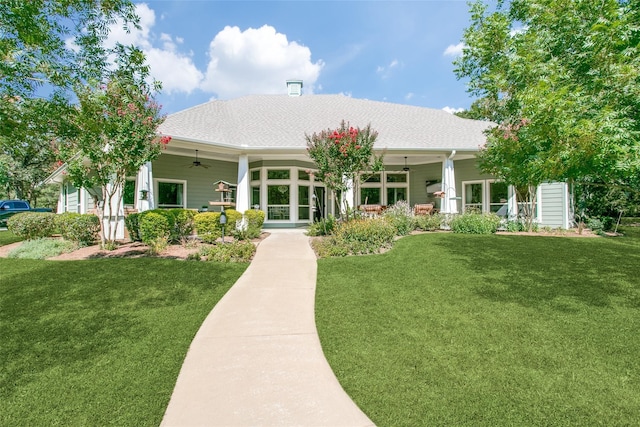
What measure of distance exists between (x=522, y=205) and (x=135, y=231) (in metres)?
15.3

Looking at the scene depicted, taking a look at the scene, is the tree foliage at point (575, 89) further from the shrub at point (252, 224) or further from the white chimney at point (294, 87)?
the white chimney at point (294, 87)

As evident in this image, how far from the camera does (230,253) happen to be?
8383 mm

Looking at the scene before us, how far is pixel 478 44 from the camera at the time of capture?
20.8 ft

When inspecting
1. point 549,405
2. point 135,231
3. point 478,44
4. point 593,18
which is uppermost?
point 478,44

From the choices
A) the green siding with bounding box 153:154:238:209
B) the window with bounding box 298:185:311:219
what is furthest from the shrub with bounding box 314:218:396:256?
the green siding with bounding box 153:154:238:209

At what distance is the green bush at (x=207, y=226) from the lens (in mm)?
10031

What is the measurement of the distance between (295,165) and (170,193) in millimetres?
5651

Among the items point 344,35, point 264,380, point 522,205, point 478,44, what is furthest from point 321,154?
point 522,205

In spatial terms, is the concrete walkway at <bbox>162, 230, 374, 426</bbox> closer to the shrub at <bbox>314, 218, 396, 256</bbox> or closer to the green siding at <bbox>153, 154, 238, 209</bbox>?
the shrub at <bbox>314, 218, 396, 256</bbox>

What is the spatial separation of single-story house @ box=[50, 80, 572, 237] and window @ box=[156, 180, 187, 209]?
0.13 feet

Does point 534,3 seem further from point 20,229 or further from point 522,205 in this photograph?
point 20,229

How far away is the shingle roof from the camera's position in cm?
1330

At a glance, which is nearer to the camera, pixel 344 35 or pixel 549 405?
pixel 549 405

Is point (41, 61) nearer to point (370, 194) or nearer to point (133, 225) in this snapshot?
point (133, 225)
